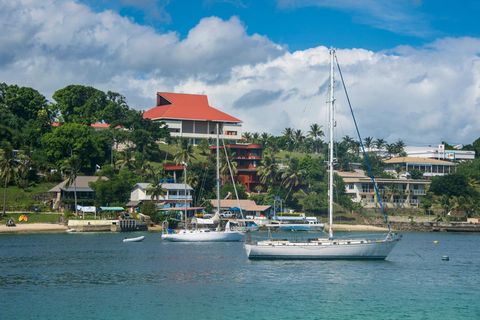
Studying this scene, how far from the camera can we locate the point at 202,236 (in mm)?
96562

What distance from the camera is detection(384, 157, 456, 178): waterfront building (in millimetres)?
176375

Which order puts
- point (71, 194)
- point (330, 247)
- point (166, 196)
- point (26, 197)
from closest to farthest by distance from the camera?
1. point (330, 247)
2. point (26, 197)
3. point (71, 194)
4. point (166, 196)

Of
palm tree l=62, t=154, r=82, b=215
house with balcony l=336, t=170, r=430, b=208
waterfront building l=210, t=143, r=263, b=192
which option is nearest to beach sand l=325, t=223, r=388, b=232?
house with balcony l=336, t=170, r=430, b=208

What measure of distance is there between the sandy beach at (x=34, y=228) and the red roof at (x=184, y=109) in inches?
2537

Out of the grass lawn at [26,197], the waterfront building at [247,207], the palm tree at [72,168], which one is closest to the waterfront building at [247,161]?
the waterfront building at [247,207]

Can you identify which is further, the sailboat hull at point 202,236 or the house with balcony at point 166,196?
the house with balcony at point 166,196

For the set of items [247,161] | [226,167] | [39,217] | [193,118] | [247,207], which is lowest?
[39,217]

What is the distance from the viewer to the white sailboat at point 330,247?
66438 millimetres

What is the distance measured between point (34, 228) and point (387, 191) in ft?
247

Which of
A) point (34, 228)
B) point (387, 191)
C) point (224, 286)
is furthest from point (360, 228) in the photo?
point (224, 286)

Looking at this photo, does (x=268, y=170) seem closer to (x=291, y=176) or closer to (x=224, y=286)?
(x=291, y=176)

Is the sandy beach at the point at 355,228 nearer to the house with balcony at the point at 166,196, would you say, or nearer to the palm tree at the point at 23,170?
the house with balcony at the point at 166,196

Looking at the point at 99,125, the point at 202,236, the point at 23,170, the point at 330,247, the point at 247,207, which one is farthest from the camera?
the point at 99,125

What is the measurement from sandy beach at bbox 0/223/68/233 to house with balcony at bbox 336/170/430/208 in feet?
210
